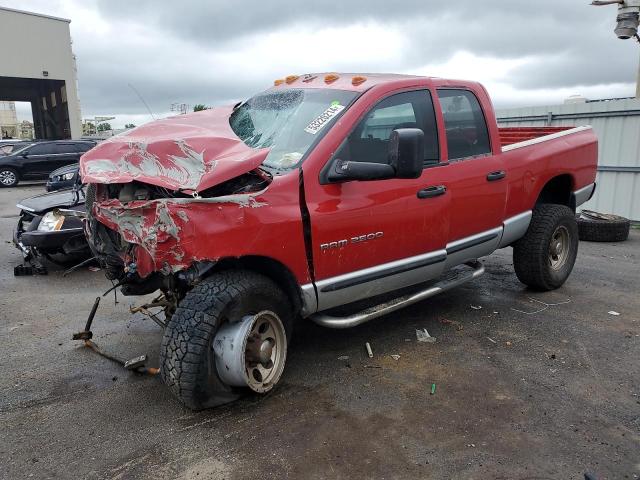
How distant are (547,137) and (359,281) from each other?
9.34 ft

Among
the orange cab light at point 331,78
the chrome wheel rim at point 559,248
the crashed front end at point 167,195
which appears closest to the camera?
the crashed front end at point 167,195

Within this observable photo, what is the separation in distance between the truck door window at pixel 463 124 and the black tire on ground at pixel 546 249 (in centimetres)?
116

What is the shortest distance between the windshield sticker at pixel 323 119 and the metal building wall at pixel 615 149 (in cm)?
831

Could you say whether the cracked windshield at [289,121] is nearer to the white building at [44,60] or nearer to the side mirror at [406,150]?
the side mirror at [406,150]

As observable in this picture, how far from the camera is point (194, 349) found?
2.91m

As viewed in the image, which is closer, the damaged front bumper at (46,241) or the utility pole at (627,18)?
the damaged front bumper at (46,241)

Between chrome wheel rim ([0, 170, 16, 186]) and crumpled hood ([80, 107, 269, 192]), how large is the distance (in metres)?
17.0

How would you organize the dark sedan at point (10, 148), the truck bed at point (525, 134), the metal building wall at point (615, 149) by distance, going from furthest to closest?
the dark sedan at point (10, 148) < the metal building wall at point (615, 149) < the truck bed at point (525, 134)

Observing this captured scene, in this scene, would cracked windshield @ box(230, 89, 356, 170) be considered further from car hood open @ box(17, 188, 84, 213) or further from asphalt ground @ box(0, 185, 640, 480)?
car hood open @ box(17, 188, 84, 213)

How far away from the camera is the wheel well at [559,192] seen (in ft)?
18.2

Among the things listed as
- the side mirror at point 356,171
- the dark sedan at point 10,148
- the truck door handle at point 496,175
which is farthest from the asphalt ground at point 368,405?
the dark sedan at point 10,148

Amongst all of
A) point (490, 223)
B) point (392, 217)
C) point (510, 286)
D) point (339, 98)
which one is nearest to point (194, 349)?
point (392, 217)

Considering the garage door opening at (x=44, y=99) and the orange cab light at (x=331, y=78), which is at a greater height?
the garage door opening at (x=44, y=99)

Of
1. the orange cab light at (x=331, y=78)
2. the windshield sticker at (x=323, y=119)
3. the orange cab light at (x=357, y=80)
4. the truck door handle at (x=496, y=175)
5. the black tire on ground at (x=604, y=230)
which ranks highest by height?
the orange cab light at (x=331, y=78)
